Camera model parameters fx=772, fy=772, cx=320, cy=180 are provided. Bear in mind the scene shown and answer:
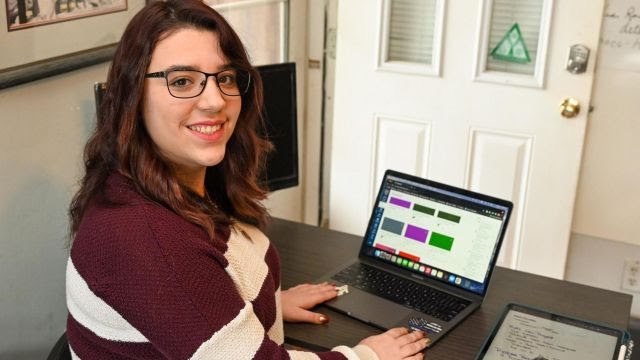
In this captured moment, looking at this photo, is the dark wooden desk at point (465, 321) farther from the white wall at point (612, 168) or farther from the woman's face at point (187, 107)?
the white wall at point (612, 168)

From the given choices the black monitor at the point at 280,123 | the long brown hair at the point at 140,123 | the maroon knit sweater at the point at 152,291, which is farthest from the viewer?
the black monitor at the point at 280,123

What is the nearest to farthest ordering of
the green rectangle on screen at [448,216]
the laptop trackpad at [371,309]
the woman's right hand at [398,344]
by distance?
the woman's right hand at [398,344], the laptop trackpad at [371,309], the green rectangle on screen at [448,216]

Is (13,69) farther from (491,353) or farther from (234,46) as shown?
(491,353)

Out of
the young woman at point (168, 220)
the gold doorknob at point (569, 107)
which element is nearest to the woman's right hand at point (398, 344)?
the young woman at point (168, 220)

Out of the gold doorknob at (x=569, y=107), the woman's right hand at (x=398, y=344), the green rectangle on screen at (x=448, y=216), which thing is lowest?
the woman's right hand at (x=398, y=344)

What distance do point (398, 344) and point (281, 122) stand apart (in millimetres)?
740

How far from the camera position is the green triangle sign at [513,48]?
262 cm

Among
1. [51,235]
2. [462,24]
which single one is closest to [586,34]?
[462,24]

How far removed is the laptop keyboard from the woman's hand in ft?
0.26

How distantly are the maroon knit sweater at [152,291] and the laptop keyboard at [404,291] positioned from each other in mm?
437

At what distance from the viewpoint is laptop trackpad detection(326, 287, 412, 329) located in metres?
1.55

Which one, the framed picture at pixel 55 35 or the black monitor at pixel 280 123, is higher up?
the framed picture at pixel 55 35

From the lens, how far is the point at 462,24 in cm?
264

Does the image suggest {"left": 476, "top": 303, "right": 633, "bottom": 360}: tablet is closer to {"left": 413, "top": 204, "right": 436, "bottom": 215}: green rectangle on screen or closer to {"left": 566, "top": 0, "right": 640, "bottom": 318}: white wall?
{"left": 413, "top": 204, "right": 436, "bottom": 215}: green rectangle on screen
